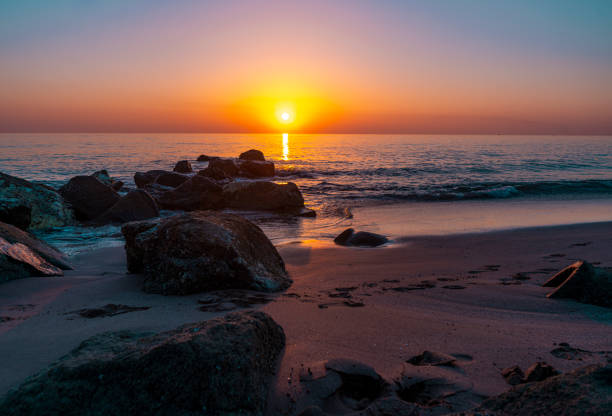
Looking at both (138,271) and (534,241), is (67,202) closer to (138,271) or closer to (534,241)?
(138,271)

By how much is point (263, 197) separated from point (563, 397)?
9911mm

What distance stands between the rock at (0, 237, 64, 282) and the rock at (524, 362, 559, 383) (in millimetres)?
4328

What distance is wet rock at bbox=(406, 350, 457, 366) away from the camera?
2.35 metres

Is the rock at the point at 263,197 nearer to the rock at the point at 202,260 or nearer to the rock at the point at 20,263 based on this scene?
the rock at the point at 202,260

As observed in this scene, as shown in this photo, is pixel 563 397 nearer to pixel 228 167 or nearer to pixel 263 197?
pixel 263 197

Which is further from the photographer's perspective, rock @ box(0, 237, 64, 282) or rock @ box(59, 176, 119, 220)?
rock @ box(59, 176, 119, 220)

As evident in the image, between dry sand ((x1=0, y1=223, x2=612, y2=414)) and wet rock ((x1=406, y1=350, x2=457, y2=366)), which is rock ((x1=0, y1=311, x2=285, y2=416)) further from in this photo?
wet rock ((x1=406, y1=350, x2=457, y2=366))

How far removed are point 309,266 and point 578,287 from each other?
9.39 feet

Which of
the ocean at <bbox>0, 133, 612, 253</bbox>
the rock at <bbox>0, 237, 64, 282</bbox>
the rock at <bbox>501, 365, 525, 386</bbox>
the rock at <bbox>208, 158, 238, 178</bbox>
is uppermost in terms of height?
the rock at <bbox>208, 158, 238, 178</bbox>

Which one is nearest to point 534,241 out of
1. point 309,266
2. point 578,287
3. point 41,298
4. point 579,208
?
point 578,287

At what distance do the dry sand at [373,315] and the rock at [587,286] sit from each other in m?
0.11

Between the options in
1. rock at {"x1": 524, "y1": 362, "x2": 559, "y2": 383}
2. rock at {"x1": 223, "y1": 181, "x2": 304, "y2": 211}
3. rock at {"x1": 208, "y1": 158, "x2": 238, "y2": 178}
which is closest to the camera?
rock at {"x1": 524, "y1": 362, "x2": 559, "y2": 383}

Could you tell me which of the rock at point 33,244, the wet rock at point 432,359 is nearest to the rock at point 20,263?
the rock at point 33,244

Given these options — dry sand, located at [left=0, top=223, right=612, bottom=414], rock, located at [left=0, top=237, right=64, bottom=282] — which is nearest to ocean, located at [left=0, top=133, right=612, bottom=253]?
rock, located at [left=0, top=237, right=64, bottom=282]
